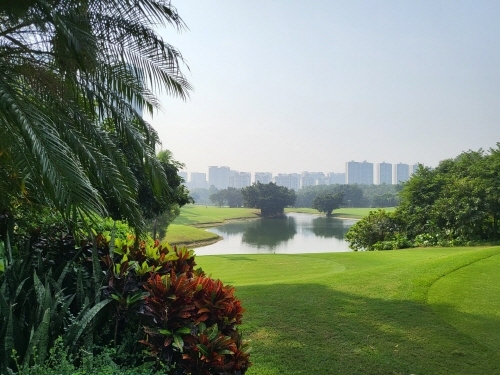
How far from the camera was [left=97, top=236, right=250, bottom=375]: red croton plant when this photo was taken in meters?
2.43

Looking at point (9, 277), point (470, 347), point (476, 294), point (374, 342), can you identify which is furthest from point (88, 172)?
point (476, 294)

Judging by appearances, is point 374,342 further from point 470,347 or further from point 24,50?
point 24,50

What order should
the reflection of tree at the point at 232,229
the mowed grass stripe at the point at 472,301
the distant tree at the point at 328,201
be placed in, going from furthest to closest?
the distant tree at the point at 328,201
the reflection of tree at the point at 232,229
the mowed grass stripe at the point at 472,301

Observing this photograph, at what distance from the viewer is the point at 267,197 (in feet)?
221

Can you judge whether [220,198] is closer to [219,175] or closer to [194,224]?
[194,224]

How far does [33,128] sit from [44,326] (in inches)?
66.8

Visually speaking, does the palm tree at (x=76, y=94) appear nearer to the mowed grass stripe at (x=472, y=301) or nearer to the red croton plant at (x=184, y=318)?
the red croton plant at (x=184, y=318)

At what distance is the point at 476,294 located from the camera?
6777 mm

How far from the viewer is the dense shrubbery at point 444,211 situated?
839 inches

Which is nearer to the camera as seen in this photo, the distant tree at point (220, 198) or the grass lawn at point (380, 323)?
the grass lawn at point (380, 323)

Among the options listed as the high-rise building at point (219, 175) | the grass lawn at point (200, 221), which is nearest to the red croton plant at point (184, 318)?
the grass lawn at point (200, 221)

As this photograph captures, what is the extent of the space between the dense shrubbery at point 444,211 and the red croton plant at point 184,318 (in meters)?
20.3

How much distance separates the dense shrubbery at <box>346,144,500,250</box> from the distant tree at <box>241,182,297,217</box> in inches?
1586

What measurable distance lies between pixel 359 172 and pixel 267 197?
123 meters
